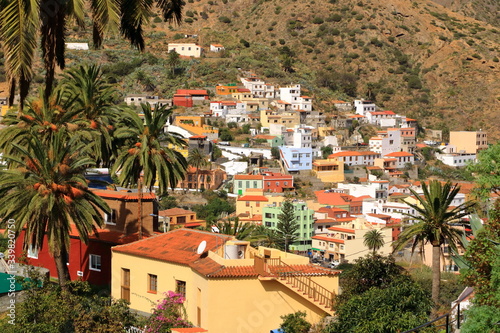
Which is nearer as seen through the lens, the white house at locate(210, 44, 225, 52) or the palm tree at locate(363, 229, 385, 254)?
the palm tree at locate(363, 229, 385, 254)

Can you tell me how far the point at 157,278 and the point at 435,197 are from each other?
30.1ft

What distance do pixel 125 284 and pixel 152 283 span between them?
1514mm

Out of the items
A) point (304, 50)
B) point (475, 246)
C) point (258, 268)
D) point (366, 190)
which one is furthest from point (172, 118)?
point (475, 246)

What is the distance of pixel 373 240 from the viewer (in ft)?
268

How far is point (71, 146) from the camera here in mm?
26062

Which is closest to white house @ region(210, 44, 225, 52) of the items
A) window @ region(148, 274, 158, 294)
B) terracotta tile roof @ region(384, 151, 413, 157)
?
terracotta tile roof @ region(384, 151, 413, 157)

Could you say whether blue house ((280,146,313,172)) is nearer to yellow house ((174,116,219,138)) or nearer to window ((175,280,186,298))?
yellow house ((174,116,219,138))

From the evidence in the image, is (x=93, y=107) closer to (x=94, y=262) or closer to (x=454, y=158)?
(x=94, y=262)

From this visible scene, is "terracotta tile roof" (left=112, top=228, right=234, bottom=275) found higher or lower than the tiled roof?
lower

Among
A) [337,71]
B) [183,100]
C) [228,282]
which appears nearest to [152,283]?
[228,282]

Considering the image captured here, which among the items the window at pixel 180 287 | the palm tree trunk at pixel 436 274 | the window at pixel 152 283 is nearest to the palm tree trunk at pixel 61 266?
the window at pixel 152 283

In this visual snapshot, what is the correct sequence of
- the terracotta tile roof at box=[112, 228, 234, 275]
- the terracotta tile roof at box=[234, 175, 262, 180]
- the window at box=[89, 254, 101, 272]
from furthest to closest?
the terracotta tile roof at box=[234, 175, 262, 180], the window at box=[89, 254, 101, 272], the terracotta tile roof at box=[112, 228, 234, 275]

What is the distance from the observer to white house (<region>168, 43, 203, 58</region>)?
16938 cm

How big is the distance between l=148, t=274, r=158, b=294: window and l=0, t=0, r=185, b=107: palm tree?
16903mm
